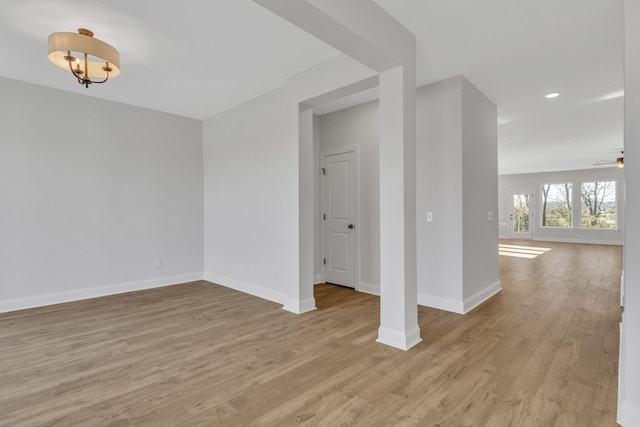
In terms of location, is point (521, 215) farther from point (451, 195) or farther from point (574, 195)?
point (451, 195)

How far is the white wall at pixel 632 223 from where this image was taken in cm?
168

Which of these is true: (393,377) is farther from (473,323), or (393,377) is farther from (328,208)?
(328,208)

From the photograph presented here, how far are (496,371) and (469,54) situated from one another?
290cm

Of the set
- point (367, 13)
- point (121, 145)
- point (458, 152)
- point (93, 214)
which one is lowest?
point (93, 214)

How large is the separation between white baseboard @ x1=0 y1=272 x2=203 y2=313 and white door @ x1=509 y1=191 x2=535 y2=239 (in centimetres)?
1272

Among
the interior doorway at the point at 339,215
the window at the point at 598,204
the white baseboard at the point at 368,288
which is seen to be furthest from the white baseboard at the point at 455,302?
the window at the point at 598,204

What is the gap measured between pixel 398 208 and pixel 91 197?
169 inches

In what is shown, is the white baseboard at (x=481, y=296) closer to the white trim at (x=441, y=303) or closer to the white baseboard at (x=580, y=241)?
the white trim at (x=441, y=303)

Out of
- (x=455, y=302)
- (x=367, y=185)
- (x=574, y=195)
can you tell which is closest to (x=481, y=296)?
(x=455, y=302)

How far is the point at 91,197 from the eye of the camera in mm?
4512

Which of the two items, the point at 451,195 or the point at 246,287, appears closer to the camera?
the point at 451,195

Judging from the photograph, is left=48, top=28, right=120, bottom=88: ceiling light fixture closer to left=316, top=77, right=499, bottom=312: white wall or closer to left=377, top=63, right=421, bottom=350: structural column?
left=377, top=63, right=421, bottom=350: structural column

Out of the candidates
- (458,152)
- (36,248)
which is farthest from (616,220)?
(36,248)

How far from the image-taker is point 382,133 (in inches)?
114
